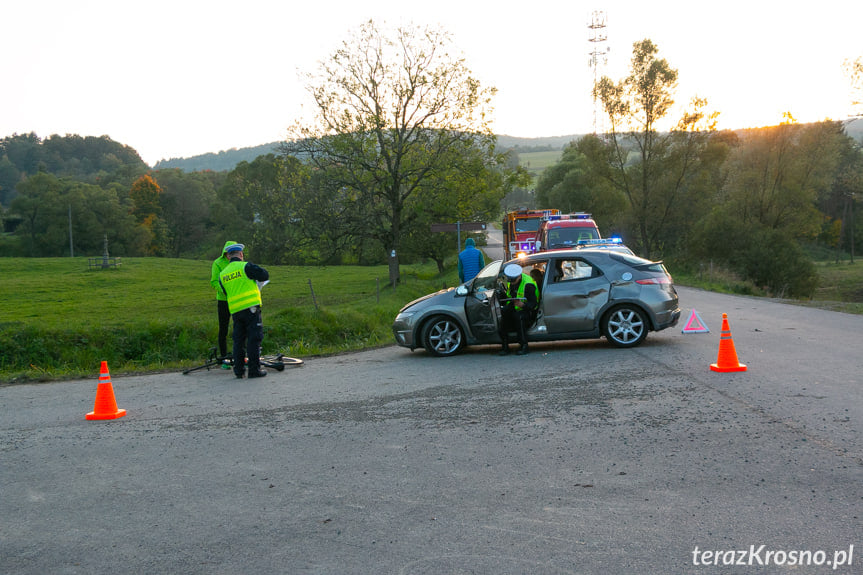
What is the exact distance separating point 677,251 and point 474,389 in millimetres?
50250

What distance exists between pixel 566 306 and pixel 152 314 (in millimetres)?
23213

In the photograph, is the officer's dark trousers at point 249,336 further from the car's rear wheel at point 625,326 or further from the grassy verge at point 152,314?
the car's rear wheel at point 625,326

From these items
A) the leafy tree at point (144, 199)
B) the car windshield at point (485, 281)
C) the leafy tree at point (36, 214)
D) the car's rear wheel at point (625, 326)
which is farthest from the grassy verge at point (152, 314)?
the leafy tree at point (144, 199)

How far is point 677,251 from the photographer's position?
55219mm

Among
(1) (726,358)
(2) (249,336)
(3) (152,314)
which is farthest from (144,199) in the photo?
(1) (726,358)

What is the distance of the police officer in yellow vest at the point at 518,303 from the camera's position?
11.2 meters

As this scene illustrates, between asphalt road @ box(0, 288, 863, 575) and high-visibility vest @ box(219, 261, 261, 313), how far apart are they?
1.35m

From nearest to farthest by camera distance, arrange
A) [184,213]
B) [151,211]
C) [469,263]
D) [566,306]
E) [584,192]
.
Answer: [566,306] → [469,263] → [584,192] → [151,211] → [184,213]

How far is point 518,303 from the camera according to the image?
441 inches

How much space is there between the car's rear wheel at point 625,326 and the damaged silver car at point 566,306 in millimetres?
16

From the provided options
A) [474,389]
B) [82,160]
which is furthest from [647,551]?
[82,160]

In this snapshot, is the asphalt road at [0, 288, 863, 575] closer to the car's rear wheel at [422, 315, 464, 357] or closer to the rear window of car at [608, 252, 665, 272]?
the car's rear wheel at [422, 315, 464, 357]

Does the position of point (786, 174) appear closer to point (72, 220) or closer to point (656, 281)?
point (656, 281)

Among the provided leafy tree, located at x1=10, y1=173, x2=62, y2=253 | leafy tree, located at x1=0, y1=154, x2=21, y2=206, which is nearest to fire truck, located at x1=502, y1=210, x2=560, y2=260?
leafy tree, located at x1=10, y1=173, x2=62, y2=253
